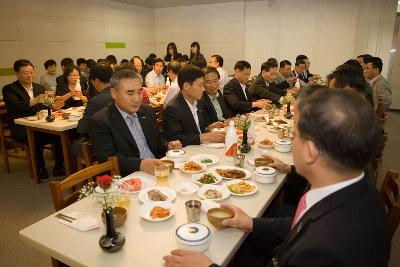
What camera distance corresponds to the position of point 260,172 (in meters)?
1.87

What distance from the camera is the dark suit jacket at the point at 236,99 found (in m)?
4.42

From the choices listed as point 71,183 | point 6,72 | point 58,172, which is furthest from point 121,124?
point 6,72

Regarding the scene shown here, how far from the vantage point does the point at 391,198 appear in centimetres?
162

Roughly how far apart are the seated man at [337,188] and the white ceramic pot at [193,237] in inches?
13.0

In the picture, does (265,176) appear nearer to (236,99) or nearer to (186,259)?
(186,259)

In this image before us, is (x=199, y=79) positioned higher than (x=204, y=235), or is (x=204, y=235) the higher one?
(x=199, y=79)

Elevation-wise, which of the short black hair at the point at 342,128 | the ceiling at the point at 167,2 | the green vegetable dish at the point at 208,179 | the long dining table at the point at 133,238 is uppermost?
the ceiling at the point at 167,2

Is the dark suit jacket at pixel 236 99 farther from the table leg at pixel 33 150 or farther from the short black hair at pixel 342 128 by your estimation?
the short black hair at pixel 342 128

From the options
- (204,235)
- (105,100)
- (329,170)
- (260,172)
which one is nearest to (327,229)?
(329,170)

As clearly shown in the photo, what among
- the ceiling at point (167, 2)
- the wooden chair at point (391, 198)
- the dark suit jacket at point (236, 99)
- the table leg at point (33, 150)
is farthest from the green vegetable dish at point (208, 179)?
the ceiling at point (167, 2)

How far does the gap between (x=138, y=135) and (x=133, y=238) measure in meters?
1.34

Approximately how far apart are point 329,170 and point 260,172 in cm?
93

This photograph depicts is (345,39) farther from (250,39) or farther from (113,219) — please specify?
(113,219)

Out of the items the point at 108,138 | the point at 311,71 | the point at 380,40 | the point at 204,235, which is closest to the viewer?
the point at 204,235
